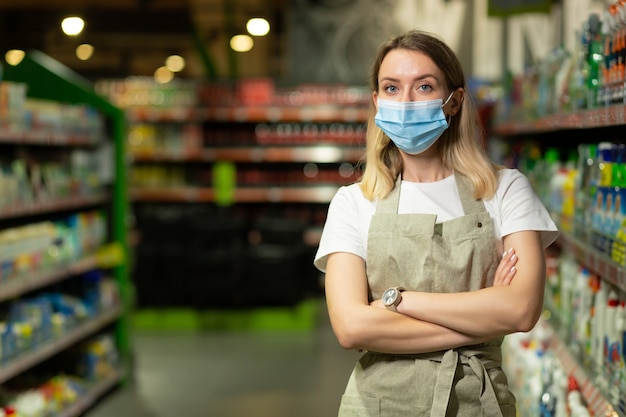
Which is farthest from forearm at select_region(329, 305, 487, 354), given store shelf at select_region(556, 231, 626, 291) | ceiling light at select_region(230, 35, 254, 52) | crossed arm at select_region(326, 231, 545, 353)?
ceiling light at select_region(230, 35, 254, 52)

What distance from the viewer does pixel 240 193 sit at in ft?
37.1

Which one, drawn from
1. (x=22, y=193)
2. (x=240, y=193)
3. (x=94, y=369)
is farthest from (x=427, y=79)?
(x=240, y=193)

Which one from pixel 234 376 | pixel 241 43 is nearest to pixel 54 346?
pixel 234 376

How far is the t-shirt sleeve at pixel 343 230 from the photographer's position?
225 cm

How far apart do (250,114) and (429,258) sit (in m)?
9.09

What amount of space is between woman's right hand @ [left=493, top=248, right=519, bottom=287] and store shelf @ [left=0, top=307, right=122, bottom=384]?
114 inches

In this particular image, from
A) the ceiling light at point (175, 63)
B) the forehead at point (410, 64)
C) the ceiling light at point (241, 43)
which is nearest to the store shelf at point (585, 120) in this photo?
the forehead at point (410, 64)

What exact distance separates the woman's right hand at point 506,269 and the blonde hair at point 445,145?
0.15 meters

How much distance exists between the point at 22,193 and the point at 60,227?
659 mm

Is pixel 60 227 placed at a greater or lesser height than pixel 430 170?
lesser

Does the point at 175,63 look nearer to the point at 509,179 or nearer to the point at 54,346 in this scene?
the point at 54,346

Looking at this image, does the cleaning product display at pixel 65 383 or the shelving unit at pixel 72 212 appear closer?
the cleaning product display at pixel 65 383

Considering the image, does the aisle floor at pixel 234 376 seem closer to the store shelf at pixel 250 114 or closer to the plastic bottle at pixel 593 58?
the plastic bottle at pixel 593 58

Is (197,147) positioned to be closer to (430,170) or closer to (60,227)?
(60,227)
